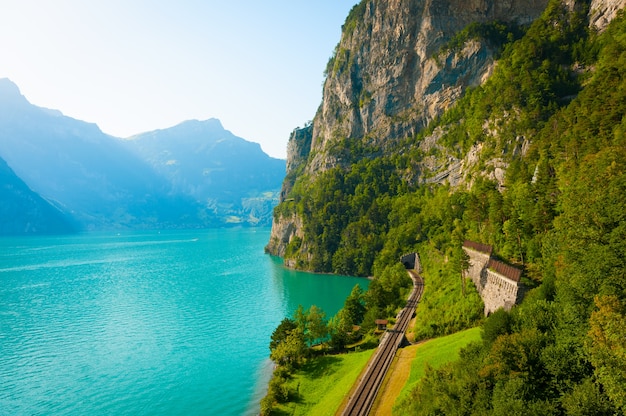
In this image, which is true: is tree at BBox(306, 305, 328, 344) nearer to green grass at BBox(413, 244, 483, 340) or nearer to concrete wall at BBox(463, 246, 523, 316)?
green grass at BBox(413, 244, 483, 340)

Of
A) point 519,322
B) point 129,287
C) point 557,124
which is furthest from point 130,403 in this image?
point 557,124

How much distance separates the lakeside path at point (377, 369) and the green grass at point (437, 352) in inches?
139

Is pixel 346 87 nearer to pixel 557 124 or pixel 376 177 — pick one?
pixel 376 177

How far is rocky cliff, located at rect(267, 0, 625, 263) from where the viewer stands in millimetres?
124000

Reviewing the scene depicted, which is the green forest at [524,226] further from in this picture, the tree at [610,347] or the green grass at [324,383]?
the green grass at [324,383]

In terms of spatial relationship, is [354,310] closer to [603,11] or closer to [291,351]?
[291,351]

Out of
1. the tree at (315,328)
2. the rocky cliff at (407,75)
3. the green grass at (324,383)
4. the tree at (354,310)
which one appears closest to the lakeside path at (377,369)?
the green grass at (324,383)

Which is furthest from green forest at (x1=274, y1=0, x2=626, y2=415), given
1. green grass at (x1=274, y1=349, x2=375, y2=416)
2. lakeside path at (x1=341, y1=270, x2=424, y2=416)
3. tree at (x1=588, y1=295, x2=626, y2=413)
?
green grass at (x1=274, y1=349, x2=375, y2=416)

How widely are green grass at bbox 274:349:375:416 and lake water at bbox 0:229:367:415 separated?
5.56 meters

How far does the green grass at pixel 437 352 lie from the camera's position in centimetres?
3872

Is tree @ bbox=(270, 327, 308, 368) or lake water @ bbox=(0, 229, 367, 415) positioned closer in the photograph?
lake water @ bbox=(0, 229, 367, 415)

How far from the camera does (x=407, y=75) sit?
490ft

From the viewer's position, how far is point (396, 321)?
6172cm

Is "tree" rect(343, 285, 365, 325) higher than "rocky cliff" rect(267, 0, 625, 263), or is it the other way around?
"rocky cliff" rect(267, 0, 625, 263)
